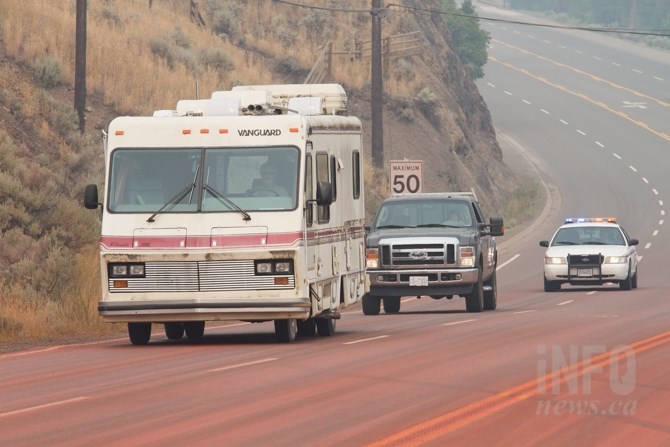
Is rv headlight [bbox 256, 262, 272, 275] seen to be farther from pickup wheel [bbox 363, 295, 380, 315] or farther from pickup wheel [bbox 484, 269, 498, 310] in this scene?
pickup wheel [bbox 484, 269, 498, 310]

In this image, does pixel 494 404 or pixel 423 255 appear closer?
pixel 494 404

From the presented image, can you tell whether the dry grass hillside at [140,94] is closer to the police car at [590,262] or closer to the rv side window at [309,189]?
the rv side window at [309,189]

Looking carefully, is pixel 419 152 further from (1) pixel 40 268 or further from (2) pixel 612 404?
(2) pixel 612 404

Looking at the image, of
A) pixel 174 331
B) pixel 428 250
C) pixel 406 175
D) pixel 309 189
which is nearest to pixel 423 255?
pixel 428 250

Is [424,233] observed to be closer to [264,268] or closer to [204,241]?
[264,268]

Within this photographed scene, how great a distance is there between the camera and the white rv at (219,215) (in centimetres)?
2002

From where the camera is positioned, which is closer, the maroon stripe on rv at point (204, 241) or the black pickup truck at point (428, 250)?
the maroon stripe on rv at point (204, 241)

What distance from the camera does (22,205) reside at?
30.5m

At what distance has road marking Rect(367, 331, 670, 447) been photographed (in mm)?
11500

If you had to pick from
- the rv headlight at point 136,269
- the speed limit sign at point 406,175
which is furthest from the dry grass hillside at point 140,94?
the speed limit sign at point 406,175

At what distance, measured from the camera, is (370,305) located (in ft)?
98.9

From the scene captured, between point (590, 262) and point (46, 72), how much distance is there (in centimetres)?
1783

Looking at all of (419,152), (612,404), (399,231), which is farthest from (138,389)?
(419,152)

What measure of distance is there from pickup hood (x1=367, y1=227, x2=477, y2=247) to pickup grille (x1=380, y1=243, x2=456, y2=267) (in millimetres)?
221
